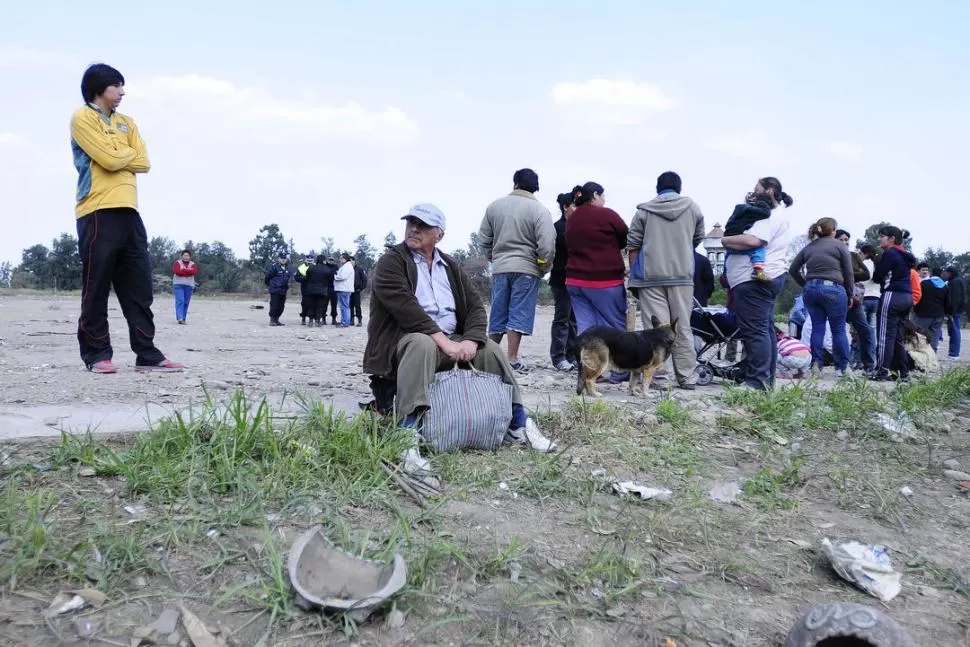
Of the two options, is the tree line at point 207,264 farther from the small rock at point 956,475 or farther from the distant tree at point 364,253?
the small rock at point 956,475

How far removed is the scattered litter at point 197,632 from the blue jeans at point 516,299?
4756 mm

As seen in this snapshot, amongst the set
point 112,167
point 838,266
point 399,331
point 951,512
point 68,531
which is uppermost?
point 112,167

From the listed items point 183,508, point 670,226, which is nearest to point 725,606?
point 183,508

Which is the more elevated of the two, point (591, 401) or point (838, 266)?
point (838, 266)

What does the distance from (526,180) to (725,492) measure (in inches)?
159

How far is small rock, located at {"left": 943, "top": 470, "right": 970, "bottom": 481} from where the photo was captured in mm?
4320

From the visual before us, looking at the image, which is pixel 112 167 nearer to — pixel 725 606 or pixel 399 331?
pixel 399 331

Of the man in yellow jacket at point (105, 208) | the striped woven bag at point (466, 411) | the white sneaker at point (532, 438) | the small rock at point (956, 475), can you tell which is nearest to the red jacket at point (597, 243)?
the white sneaker at point (532, 438)

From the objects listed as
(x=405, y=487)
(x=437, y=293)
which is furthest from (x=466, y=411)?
(x=437, y=293)

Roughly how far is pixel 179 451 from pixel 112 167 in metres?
2.63

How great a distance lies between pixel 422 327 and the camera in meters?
3.88

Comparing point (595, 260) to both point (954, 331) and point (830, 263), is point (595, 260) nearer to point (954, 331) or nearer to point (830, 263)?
point (830, 263)

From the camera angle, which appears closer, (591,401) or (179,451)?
(179,451)

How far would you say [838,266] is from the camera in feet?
24.6
